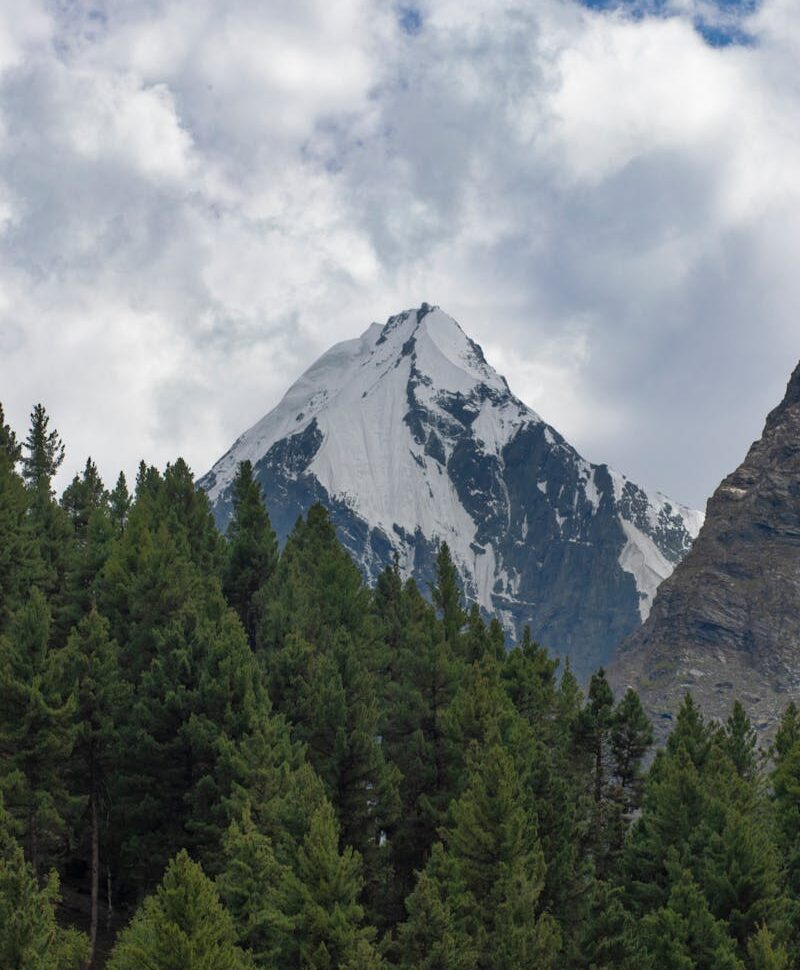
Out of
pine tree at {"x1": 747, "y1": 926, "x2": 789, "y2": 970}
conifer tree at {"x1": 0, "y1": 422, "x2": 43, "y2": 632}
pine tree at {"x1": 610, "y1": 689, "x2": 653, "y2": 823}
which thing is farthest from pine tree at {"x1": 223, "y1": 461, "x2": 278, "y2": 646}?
pine tree at {"x1": 747, "y1": 926, "x2": 789, "y2": 970}

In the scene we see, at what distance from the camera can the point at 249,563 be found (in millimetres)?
75812

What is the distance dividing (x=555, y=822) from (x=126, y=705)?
18.9 m

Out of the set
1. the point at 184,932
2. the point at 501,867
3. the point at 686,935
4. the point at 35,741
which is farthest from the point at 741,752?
the point at 184,932

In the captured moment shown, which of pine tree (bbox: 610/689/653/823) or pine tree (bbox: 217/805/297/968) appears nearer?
pine tree (bbox: 217/805/297/968)

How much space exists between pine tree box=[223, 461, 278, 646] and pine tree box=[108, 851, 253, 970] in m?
38.3

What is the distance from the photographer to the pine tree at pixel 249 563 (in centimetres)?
7506

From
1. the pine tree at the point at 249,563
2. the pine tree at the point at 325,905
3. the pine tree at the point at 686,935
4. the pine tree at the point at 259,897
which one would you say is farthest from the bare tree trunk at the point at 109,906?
the pine tree at the point at 249,563

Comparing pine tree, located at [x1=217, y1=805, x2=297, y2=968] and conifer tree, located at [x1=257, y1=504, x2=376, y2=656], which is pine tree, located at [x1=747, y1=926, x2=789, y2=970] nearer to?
pine tree, located at [x1=217, y1=805, x2=297, y2=968]

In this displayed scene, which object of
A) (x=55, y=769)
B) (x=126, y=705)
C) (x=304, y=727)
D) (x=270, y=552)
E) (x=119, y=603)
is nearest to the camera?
(x=55, y=769)

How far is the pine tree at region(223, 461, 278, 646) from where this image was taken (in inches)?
2955

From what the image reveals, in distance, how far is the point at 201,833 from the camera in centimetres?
4528

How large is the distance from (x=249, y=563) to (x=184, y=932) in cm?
4291

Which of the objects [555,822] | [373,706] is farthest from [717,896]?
[373,706]

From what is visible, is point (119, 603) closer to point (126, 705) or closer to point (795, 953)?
point (126, 705)
